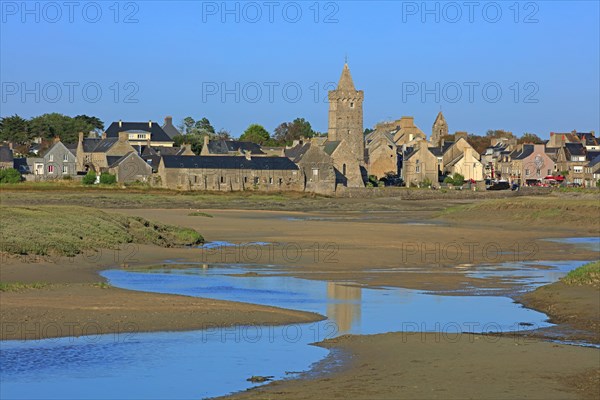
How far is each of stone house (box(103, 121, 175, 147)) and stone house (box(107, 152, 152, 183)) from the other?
19895mm

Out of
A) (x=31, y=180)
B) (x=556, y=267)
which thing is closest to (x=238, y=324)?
(x=556, y=267)

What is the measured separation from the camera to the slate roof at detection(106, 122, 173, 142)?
117m

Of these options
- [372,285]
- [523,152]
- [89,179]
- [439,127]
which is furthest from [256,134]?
[372,285]

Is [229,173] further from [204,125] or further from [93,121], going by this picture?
[93,121]

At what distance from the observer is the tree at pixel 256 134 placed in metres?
146

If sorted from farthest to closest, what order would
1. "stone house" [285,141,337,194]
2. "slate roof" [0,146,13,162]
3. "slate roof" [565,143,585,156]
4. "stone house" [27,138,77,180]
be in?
1. "slate roof" [565,143,585,156]
2. "stone house" [27,138,77,180]
3. "slate roof" [0,146,13,162]
4. "stone house" [285,141,337,194]

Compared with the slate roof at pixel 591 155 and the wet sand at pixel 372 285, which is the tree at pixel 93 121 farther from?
the wet sand at pixel 372 285

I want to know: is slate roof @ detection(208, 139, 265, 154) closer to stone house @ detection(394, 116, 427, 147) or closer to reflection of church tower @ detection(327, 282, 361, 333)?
stone house @ detection(394, 116, 427, 147)

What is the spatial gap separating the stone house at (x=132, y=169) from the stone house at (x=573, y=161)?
51994 millimetres

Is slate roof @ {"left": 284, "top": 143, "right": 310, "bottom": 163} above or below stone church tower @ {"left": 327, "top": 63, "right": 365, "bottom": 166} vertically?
below

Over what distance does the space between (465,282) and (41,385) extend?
15.7m

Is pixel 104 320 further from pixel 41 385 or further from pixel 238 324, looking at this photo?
pixel 41 385

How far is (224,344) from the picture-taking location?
54.7 ft

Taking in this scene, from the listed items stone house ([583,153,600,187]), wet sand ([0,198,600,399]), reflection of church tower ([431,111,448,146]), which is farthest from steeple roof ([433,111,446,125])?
wet sand ([0,198,600,399])
